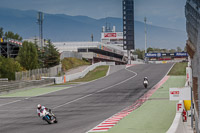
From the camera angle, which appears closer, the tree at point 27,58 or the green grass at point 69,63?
the tree at point 27,58

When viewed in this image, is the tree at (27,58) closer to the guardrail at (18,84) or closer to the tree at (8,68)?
the tree at (8,68)

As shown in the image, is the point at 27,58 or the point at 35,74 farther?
the point at 27,58

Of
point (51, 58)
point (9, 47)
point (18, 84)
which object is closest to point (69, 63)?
point (51, 58)

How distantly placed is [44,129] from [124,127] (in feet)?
12.9

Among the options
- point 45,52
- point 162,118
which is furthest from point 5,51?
point 162,118

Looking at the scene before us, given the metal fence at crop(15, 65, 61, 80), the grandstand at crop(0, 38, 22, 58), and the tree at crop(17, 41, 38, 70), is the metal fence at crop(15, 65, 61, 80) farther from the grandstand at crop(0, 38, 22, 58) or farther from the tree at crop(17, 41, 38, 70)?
the grandstand at crop(0, 38, 22, 58)

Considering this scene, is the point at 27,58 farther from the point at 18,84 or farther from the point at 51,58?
the point at 18,84

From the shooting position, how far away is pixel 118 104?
2538 centimetres

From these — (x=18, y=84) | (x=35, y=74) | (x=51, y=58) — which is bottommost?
(x=18, y=84)

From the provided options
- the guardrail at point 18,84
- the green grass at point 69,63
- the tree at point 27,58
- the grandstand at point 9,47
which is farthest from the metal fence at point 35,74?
the grandstand at point 9,47

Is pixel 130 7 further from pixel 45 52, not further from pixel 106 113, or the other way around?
pixel 106 113

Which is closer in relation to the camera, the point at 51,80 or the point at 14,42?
the point at 51,80

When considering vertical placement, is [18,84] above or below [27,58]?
below

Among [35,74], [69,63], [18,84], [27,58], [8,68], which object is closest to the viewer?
[18,84]
